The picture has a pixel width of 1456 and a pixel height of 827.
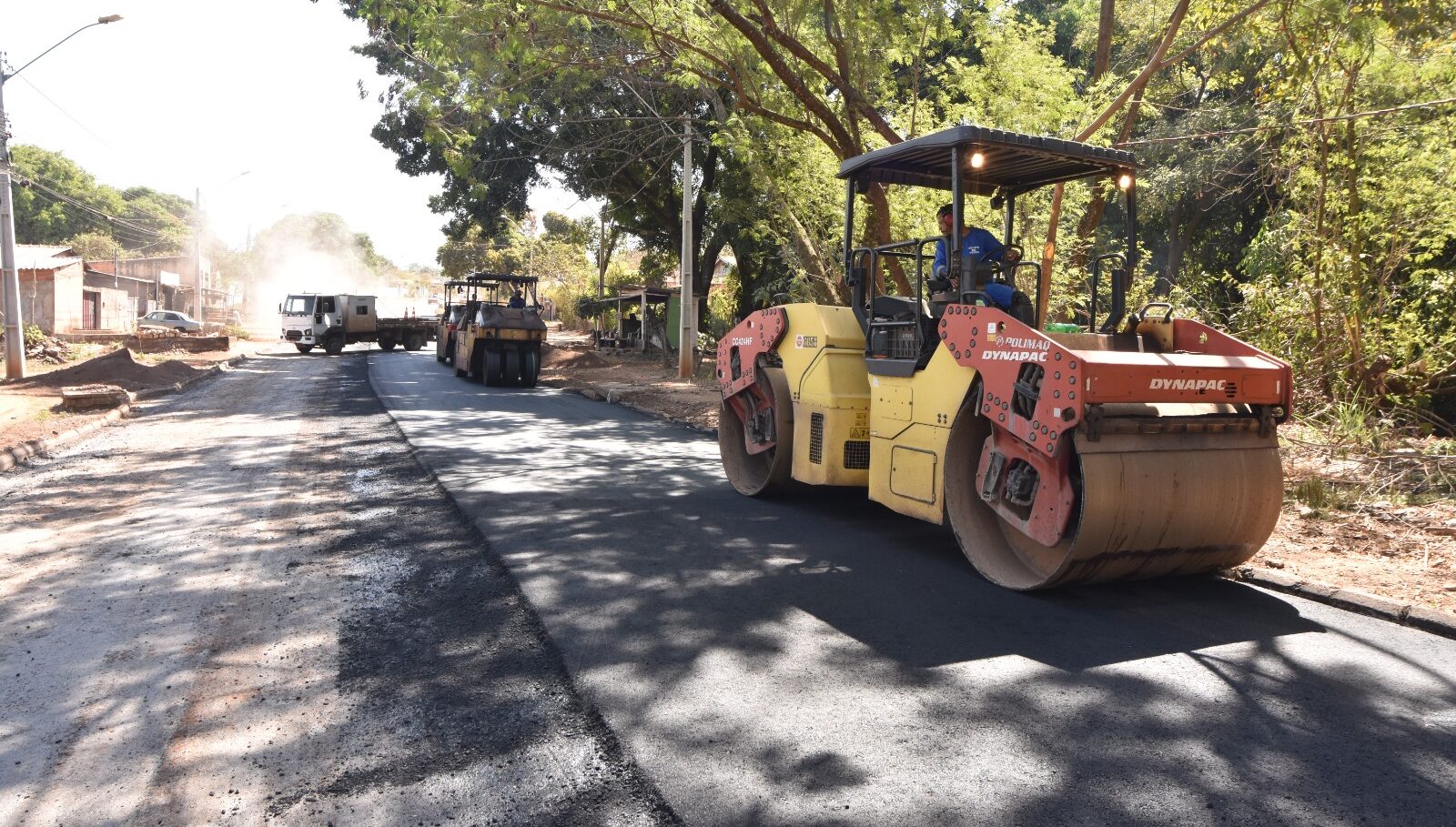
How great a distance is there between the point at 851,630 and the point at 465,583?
216cm

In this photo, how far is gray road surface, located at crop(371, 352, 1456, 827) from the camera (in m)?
3.23

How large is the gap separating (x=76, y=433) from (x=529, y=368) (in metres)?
9.92

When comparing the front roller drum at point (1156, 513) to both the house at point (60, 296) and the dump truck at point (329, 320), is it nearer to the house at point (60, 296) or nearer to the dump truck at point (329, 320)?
the dump truck at point (329, 320)

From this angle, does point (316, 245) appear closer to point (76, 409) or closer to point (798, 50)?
point (76, 409)

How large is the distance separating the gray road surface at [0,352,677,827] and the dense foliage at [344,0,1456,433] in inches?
213

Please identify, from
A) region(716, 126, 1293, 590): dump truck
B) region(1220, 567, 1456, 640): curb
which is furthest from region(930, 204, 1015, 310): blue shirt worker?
region(1220, 567, 1456, 640): curb

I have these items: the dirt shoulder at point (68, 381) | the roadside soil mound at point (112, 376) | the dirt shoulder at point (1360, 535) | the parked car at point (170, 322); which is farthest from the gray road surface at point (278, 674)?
the parked car at point (170, 322)

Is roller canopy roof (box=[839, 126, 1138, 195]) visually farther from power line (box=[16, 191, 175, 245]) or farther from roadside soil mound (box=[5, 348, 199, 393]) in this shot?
power line (box=[16, 191, 175, 245])

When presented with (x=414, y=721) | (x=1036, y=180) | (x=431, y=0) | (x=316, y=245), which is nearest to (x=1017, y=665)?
(x=414, y=721)

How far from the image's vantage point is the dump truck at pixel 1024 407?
5105 mm

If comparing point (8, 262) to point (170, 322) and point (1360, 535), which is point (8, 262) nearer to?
point (1360, 535)

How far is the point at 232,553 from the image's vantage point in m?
6.23

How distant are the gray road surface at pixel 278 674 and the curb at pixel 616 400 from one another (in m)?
5.71

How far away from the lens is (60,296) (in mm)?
39125
